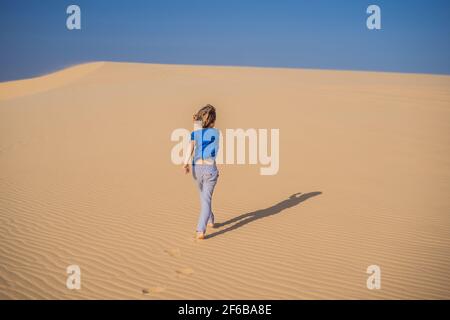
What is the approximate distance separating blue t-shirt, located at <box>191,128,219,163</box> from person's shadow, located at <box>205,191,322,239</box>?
1.36 m

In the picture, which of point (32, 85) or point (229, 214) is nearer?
point (229, 214)

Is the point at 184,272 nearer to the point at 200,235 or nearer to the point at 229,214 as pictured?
the point at 200,235

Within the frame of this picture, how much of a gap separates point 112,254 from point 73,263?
20.8 inches

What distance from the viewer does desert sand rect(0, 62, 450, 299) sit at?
499cm

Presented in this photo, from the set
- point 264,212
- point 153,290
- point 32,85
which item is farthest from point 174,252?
point 32,85

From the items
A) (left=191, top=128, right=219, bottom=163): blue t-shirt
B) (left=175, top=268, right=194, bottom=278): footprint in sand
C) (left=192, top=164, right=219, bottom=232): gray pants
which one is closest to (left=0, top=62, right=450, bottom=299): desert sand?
(left=175, top=268, right=194, bottom=278): footprint in sand

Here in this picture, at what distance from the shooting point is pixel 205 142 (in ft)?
19.1

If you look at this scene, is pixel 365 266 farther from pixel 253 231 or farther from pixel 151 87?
pixel 151 87

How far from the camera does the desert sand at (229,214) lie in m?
4.99

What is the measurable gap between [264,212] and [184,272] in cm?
287

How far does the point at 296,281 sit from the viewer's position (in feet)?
16.3

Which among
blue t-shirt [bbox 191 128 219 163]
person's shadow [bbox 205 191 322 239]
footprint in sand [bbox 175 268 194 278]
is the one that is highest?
blue t-shirt [bbox 191 128 219 163]

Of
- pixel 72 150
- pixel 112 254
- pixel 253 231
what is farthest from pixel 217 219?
pixel 72 150

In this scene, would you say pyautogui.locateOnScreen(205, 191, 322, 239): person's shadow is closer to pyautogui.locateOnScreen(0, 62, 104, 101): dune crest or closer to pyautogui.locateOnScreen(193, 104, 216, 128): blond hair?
pyautogui.locateOnScreen(193, 104, 216, 128): blond hair
